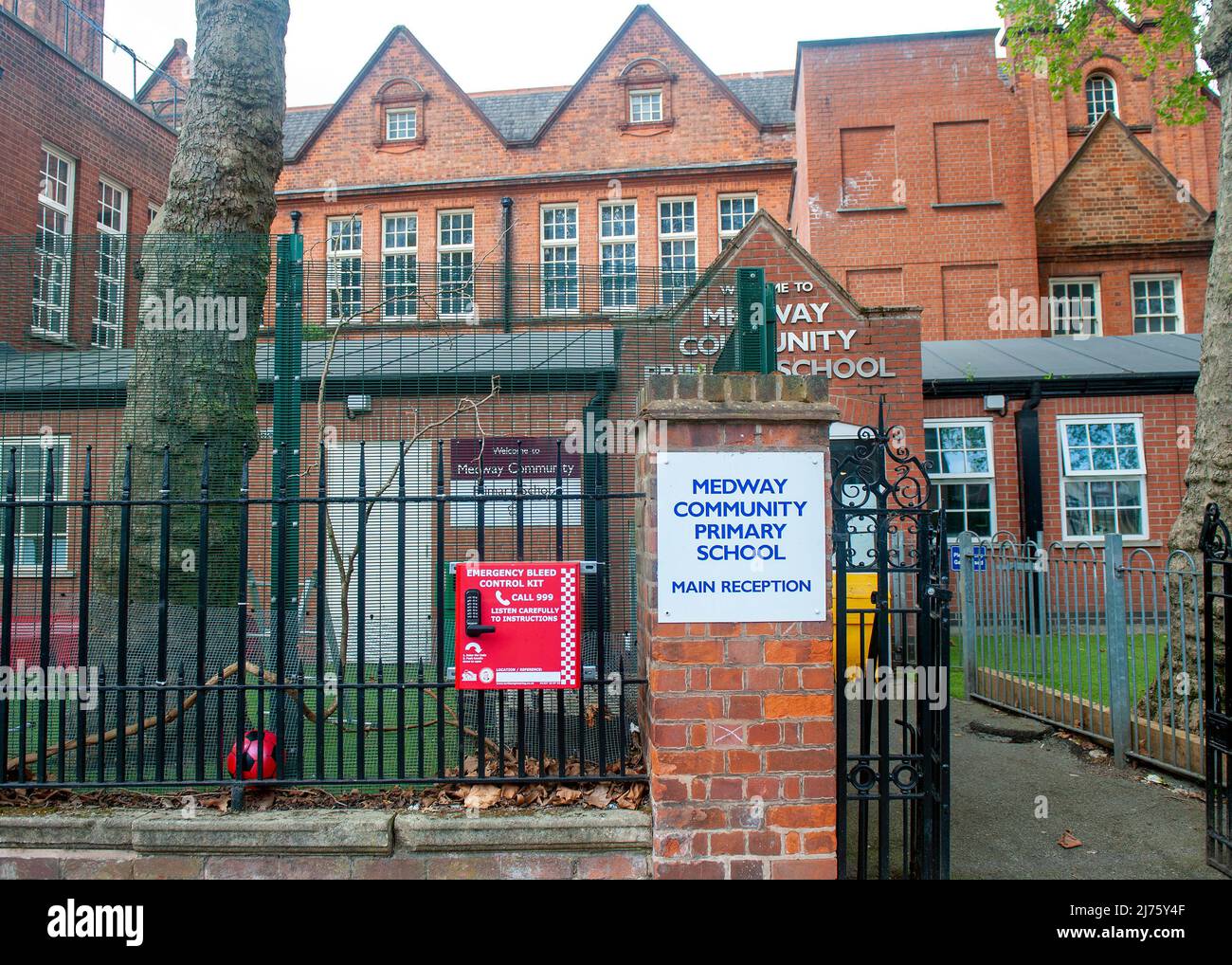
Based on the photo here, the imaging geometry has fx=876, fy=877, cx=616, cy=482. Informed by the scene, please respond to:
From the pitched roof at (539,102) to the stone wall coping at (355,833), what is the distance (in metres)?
20.3

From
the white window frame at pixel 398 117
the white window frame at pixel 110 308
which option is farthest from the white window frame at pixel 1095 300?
the white window frame at pixel 110 308

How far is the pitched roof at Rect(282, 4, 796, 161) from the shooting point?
70.3 feet

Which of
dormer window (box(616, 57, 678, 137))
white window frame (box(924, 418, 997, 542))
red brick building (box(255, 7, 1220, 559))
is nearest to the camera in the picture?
white window frame (box(924, 418, 997, 542))

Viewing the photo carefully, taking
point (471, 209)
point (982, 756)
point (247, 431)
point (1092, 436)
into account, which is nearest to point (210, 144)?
point (247, 431)

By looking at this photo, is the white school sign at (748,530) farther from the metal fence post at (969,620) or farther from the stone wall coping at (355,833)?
the metal fence post at (969,620)

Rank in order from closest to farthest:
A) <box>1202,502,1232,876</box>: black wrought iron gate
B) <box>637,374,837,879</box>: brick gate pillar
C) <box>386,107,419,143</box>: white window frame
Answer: <box>637,374,837,879</box>: brick gate pillar → <box>1202,502,1232,876</box>: black wrought iron gate → <box>386,107,419,143</box>: white window frame

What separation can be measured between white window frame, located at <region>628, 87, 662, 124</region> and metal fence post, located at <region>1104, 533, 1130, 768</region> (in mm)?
18187

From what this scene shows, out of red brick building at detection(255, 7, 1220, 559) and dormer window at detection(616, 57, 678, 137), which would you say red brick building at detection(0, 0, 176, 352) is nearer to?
red brick building at detection(255, 7, 1220, 559)

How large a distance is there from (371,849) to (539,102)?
23.6 meters

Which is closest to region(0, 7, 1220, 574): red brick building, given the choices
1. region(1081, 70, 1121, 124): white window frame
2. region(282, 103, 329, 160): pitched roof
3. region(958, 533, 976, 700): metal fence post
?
region(282, 103, 329, 160): pitched roof

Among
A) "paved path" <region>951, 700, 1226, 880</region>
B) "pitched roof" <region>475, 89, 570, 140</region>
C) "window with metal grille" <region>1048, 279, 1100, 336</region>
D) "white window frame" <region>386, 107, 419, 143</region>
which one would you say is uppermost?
"pitched roof" <region>475, 89, 570, 140</region>

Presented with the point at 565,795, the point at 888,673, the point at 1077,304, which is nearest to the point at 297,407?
the point at 565,795

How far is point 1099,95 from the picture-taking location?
97.2 ft

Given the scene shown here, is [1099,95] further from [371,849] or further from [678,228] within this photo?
[371,849]
